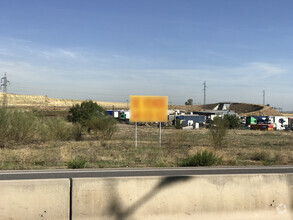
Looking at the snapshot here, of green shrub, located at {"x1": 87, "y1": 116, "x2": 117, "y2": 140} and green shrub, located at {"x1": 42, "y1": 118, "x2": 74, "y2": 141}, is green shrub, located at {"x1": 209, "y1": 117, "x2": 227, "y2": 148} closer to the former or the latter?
green shrub, located at {"x1": 87, "y1": 116, "x2": 117, "y2": 140}

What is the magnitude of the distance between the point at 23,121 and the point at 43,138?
2.80 m

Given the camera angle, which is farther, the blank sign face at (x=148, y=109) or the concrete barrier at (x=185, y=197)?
the blank sign face at (x=148, y=109)

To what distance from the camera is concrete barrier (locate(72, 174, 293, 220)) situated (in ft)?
16.8

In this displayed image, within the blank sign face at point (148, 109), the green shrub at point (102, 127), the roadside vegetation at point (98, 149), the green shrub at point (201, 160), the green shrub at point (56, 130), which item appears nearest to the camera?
the green shrub at point (201, 160)

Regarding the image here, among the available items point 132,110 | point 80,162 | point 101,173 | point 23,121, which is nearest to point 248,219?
point 101,173

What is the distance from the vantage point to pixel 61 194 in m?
4.98

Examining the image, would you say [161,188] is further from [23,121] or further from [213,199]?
[23,121]

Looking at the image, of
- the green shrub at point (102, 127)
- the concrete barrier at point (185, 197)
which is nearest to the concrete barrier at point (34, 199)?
the concrete barrier at point (185, 197)

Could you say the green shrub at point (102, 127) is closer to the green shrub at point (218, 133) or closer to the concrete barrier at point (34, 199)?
the green shrub at point (218, 133)

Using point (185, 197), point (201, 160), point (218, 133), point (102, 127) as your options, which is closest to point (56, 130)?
point (102, 127)

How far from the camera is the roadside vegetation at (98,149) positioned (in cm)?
1226

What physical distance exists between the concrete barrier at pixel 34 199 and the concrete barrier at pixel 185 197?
0.17m

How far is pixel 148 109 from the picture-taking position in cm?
2083

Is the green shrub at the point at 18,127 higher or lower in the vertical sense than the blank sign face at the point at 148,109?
lower
